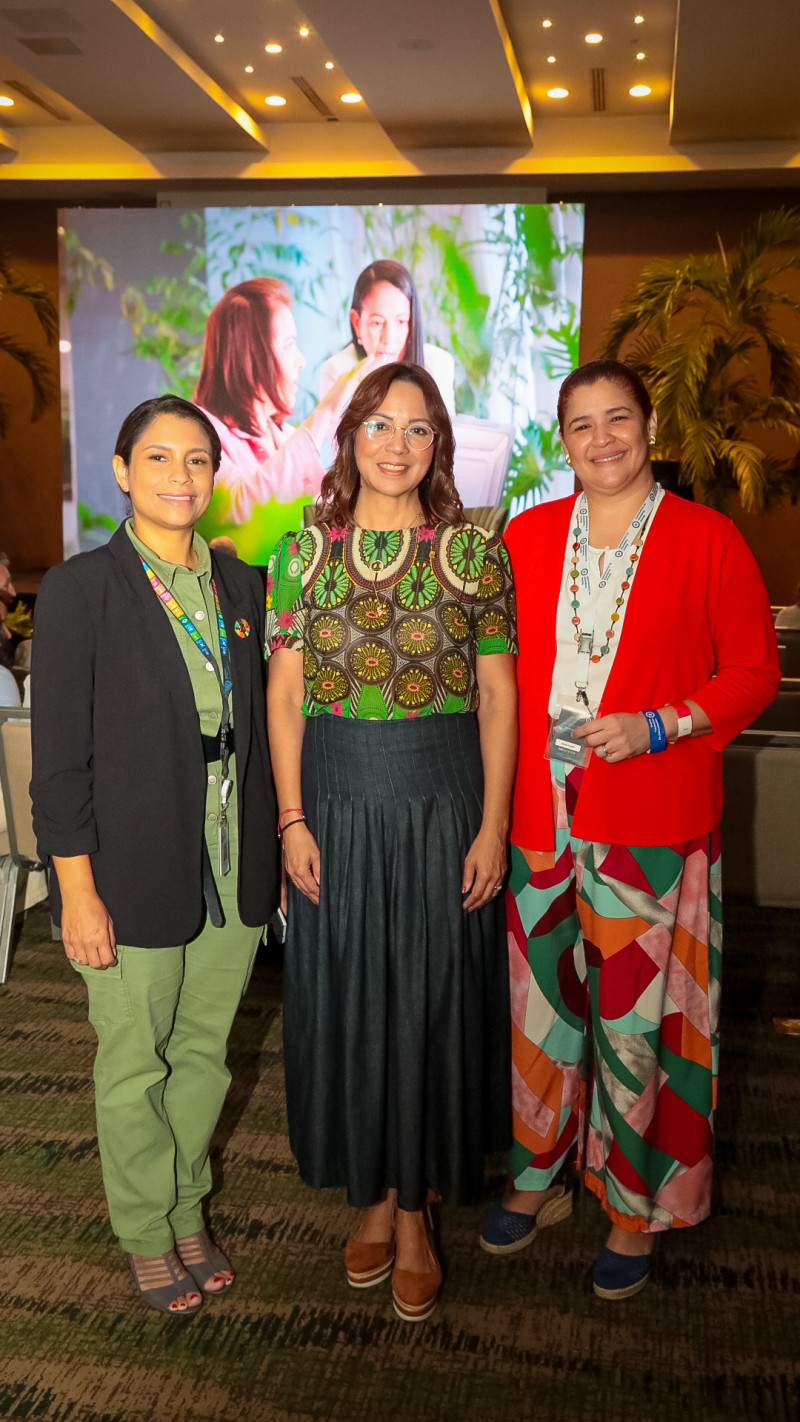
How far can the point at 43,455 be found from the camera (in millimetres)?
13805

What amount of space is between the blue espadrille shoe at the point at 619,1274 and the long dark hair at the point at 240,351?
9.18 m

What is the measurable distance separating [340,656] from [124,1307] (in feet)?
4.34

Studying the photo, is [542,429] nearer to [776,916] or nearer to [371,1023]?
[776,916]

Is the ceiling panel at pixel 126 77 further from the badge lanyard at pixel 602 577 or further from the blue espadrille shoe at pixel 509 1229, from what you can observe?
the blue espadrille shoe at pixel 509 1229

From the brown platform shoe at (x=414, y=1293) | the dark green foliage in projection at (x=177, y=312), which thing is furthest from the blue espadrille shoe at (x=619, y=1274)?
the dark green foliage in projection at (x=177, y=312)

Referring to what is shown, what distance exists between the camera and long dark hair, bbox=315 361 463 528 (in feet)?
6.66

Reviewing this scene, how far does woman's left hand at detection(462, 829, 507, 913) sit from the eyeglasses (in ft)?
2.35

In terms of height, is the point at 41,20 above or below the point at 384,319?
above

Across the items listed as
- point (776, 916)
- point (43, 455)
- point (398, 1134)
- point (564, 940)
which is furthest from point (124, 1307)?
point (43, 455)

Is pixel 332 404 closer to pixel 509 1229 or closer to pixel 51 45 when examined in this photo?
pixel 51 45

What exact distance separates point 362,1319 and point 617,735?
3.98ft

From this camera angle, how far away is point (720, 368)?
8.42 meters

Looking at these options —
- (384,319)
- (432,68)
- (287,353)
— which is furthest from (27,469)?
(432,68)

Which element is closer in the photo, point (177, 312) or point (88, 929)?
point (88, 929)
